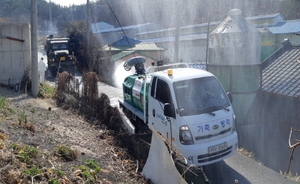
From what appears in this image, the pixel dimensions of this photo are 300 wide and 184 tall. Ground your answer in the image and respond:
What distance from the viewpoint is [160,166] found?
5.15m

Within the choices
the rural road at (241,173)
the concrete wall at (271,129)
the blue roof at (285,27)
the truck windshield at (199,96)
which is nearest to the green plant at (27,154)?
the truck windshield at (199,96)

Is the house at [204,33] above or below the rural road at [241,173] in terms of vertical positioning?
above

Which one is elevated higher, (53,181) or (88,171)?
(53,181)

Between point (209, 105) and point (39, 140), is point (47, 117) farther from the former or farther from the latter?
point (209, 105)

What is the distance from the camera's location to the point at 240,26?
11125 millimetres

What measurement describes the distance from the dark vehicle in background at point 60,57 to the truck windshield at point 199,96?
51.6 ft

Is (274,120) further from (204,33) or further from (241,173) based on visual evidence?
(204,33)

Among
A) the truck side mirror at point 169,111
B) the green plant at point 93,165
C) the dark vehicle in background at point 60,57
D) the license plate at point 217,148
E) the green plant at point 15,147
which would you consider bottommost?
the green plant at point 93,165

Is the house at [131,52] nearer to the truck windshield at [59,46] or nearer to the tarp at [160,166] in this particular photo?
the truck windshield at [59,46]

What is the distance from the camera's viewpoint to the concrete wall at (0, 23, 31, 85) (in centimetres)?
1359

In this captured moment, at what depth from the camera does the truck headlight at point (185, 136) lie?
5742mm

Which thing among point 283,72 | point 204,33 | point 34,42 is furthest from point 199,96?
point 204,33

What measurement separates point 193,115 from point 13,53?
428 inches

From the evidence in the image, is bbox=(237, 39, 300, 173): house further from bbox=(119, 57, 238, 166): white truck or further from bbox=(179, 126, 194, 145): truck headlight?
bbox=(179, 126, 194, 145): truck headlight
